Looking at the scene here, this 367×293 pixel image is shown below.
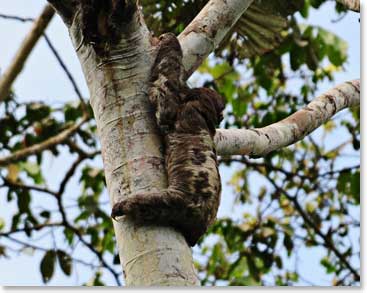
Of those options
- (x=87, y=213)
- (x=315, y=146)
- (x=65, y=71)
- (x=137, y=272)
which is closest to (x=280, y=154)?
(x=315, y=146)

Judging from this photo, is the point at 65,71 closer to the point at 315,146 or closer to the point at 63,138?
the point at 63,138

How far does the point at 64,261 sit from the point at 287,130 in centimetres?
138

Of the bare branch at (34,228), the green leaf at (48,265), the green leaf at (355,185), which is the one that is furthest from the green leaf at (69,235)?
the green leaf at (355,185)

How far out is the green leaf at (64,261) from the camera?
9.62 feet

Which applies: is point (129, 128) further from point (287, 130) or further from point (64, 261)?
point (64, 261)

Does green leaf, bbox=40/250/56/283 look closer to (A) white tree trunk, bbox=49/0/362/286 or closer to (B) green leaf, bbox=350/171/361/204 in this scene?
(B) green leaf, bbox=350/171/361/204

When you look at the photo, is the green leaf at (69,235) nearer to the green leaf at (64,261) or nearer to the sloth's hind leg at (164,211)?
the green leaf at (64,261)

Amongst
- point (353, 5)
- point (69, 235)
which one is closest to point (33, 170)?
point (69, 235)

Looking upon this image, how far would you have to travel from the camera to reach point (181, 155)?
148 cm

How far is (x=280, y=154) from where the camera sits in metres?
3.63

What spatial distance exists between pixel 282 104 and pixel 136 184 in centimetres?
247

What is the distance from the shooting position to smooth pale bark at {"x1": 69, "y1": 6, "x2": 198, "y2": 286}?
4.43 ft

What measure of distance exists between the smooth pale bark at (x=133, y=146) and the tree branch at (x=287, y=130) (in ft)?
0.76

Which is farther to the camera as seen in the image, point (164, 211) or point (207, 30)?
point (207, 30)
